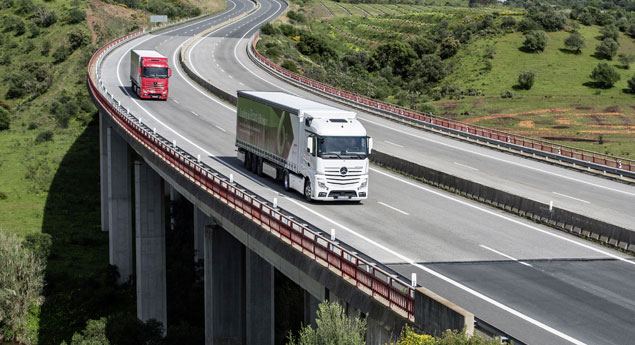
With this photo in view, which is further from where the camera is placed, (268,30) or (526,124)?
(268,30)

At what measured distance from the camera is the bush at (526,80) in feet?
380

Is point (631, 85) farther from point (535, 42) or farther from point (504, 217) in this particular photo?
point (504, 217)

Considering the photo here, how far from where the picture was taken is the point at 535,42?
12962 centimetres

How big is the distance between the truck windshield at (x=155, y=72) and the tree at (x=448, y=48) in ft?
222

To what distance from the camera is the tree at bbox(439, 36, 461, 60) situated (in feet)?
443

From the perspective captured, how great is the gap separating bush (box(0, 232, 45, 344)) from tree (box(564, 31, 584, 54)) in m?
92.5

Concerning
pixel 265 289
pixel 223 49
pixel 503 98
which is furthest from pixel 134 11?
pixel 265 289

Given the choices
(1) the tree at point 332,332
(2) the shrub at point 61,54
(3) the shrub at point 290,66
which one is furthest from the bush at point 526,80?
(1) the tree at point 332,332

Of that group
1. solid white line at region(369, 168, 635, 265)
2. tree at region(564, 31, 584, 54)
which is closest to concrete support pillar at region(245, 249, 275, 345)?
solid white line at region(369, 168, 635, 265)

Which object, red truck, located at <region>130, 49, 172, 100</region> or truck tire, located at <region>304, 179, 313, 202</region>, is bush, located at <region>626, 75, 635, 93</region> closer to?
red truck, located at <region>130, 49, 172, 100</region>

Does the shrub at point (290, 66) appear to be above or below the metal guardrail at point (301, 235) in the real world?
below

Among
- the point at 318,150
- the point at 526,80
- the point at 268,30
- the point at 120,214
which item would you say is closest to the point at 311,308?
the point at 318,150

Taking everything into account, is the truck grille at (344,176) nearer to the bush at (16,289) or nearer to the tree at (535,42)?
the bush at (16,289)

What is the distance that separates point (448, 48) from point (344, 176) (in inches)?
3944
